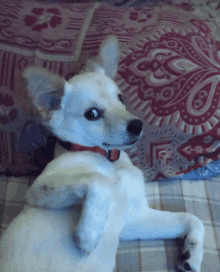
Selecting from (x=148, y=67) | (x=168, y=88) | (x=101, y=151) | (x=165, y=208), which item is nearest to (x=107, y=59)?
(x=148, y=67)

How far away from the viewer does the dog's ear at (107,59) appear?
1.17 metres

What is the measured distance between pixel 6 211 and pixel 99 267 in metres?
0.63

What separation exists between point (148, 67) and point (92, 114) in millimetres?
426

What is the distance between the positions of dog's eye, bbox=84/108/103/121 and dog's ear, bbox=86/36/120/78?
10.5 inches

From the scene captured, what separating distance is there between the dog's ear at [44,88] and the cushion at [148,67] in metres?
0.18

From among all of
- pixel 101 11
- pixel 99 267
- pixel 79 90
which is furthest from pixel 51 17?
pixel 99 267

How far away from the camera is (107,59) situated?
1222 mm

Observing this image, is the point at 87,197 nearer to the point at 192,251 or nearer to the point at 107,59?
the point at 192,251

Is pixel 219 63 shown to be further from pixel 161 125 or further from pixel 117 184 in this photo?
pixel 117 184

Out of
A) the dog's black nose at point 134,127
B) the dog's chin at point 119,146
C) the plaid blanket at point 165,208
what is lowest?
the plaid blanket at point 165,208

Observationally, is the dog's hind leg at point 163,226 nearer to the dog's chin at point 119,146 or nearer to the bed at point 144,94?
the bed at point 144,94

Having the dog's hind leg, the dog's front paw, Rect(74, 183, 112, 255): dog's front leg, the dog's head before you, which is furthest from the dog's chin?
the dog's front paw

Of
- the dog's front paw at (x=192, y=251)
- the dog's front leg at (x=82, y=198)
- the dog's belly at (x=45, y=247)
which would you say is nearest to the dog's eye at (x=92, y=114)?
the dog's front leg at (x=82, y=198)

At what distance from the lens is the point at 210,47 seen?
1426mm
